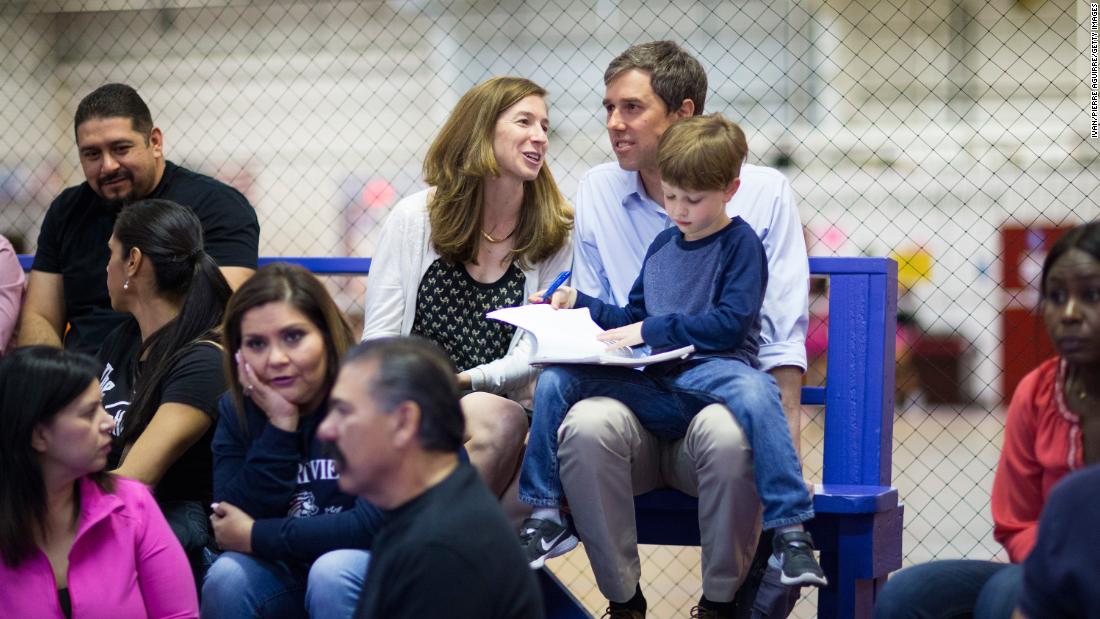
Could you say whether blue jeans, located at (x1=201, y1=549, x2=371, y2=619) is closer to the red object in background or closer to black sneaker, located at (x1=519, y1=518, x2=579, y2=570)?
black sneaker, located at (x1=519, y1=518, x2=579, y2=570)

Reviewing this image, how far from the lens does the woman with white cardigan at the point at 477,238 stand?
126 inches

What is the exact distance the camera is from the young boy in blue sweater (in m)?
2.64

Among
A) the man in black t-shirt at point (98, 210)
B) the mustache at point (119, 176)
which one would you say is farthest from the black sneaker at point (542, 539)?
the mustache at point (119, 176)

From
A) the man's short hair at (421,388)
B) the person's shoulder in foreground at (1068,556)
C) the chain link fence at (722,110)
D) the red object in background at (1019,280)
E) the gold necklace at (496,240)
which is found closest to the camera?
the person's shoulder in foreground at (1068,556)

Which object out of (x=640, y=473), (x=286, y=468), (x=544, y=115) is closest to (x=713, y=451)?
(x=640, y=473)

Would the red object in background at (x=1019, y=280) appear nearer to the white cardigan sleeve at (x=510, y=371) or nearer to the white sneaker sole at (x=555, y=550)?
the white cardigan sleeve at (x=510, y=371)

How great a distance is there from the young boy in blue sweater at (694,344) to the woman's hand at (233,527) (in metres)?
0.57

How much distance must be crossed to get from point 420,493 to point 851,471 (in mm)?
1581

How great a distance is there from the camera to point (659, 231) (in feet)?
10.4

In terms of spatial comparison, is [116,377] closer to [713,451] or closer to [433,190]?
[433,190]

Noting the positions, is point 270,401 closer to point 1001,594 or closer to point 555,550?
point 555,550

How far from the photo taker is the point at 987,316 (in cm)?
1111

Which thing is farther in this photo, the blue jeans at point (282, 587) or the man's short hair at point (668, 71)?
the man's short hair at point (668, 71)

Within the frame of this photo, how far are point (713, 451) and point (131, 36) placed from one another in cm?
821
